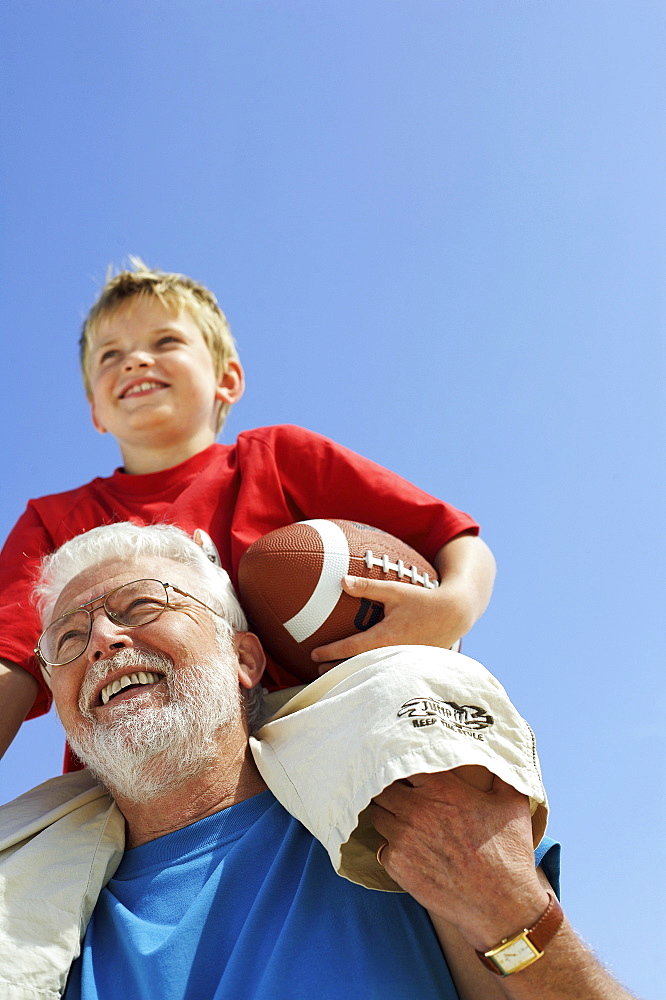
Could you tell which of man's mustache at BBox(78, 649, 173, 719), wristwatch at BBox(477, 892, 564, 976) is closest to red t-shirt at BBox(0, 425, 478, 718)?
man's mustache at BBox(78, 649, 173, 719)

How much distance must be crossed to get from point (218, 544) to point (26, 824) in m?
1.22

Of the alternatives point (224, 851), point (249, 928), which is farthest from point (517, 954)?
point (224, 851)

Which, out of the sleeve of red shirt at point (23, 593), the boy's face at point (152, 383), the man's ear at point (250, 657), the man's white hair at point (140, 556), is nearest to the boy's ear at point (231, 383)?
the boy's face at point (152, 383)

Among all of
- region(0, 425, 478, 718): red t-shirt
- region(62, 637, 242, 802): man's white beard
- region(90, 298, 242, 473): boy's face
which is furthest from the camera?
region(90, 298, 242, 473): boy's face

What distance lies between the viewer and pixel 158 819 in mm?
2812

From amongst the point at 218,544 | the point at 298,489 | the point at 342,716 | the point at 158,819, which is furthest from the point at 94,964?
the point at 298,489

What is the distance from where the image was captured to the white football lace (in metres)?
3.06

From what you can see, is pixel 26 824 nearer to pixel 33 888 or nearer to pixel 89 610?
pixel 33 888

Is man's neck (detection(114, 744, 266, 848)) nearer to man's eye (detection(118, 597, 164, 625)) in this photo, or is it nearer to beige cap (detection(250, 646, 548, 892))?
beige cap (detection(250, 646, 548, 892))

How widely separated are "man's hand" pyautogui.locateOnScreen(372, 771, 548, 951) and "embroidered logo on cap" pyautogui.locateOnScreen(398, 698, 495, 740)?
113 millimetres

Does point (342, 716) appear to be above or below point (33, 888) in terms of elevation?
above

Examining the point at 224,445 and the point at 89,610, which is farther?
the point at 224,445

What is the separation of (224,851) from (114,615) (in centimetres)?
81

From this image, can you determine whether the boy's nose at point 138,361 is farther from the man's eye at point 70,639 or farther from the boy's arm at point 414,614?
the boy's arm at point 414,614
